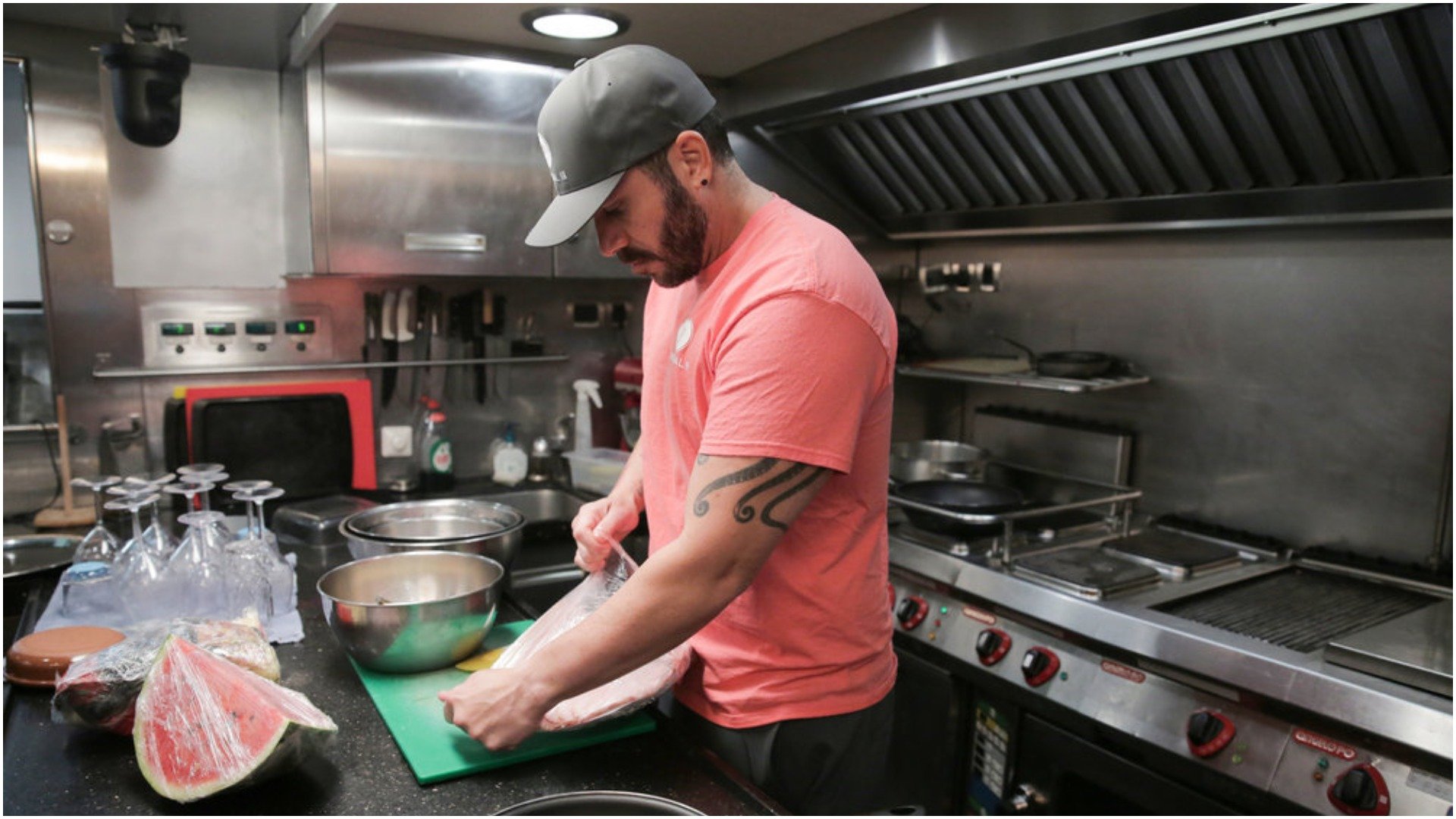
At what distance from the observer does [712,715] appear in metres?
1.22

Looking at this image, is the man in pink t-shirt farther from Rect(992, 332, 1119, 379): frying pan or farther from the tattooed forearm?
Rect(992, 332, 1119, 379): frying pan

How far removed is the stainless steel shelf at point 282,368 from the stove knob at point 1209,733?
2001mm

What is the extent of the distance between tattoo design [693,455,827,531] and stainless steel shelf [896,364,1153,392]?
1.35 m

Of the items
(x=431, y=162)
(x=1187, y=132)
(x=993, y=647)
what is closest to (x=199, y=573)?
(x=431, y=162)

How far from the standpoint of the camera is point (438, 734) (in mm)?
1101

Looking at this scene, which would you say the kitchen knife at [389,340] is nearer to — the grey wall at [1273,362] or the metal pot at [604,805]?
the grey wall at [1273,362]

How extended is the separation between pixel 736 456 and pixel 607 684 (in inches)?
13.2

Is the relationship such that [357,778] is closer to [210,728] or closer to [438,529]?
[210,728]

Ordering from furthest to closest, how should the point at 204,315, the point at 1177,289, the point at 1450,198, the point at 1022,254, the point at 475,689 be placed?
the point at 1022,254
the point at 204,315
the point at 1177,289
the point at 1450,198
the point at 475,689

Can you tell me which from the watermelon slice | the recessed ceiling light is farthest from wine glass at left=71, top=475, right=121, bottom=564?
the recessed ceiling light

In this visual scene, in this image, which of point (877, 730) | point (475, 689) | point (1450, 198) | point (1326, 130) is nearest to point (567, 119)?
point (475, 689)

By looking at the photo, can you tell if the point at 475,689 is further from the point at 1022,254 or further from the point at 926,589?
the point at 1022,254

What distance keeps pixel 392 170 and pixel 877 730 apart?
1.83m

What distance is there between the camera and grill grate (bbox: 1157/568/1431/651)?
162 cm
